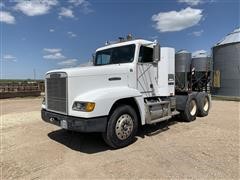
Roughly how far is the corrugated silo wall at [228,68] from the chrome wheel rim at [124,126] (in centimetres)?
1473

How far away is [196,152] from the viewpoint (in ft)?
15.0

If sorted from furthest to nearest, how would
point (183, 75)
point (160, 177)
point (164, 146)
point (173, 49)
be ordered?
point (183, 75) < point (173, 49) < point (164, 146) < point (160, 177)

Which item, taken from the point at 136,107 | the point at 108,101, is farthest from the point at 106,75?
the point at 136,107

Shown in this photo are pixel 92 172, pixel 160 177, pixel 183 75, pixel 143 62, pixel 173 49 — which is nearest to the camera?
pixel 160 177

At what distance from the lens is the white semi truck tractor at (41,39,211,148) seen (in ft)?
14.5

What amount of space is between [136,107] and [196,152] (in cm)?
178

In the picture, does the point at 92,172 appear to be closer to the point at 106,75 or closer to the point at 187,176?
the point at 187,176

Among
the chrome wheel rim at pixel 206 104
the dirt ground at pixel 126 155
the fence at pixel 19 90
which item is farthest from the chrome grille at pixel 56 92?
the fence at pixel 19 90

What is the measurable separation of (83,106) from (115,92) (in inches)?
33.2

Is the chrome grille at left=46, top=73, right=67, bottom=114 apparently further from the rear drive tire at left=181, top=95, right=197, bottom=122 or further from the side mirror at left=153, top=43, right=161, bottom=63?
the rear drive tire at left=181, top=95, right=197, bottom=122

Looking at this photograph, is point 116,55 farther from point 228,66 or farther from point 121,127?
point 228,66

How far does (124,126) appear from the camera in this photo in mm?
4957

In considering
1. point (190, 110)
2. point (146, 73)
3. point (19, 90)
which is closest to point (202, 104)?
point (190, 110)

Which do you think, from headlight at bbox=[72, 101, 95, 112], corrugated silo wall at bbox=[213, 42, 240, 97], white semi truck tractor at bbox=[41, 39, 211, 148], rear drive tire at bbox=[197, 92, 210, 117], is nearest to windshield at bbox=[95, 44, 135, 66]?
white semi truck tractor at bbox=[41, 39, 211, 148]
